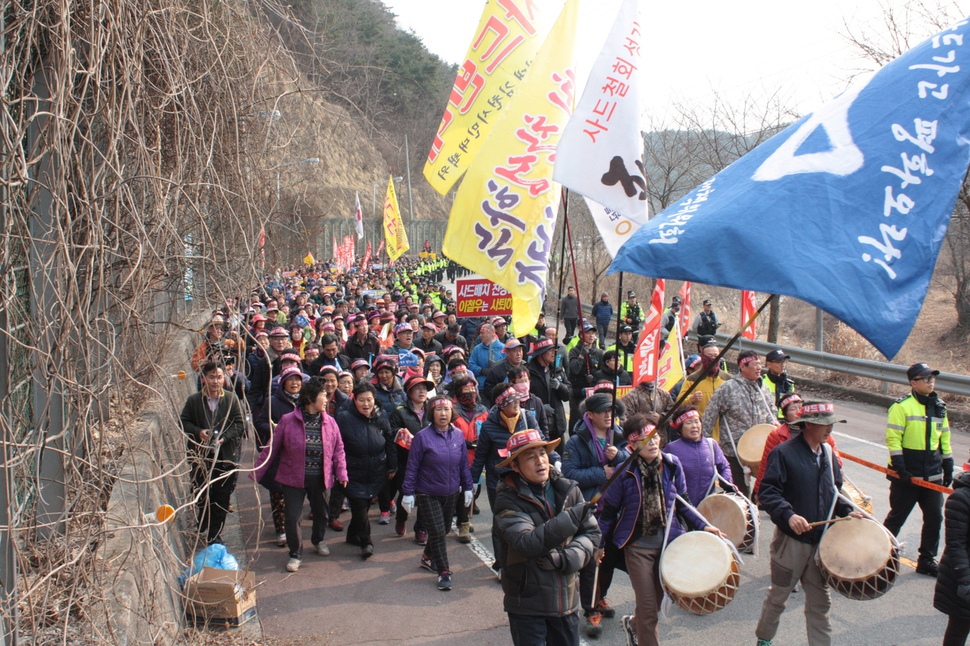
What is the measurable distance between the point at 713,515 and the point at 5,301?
4.79m

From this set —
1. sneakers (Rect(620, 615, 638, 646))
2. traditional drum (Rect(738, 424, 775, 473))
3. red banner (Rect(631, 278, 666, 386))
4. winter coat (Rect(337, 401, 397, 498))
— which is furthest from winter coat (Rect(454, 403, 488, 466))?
sneakers (Rect(620, 615, 638, 646))

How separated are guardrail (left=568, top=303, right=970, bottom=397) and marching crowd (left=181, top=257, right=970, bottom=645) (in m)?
5.71

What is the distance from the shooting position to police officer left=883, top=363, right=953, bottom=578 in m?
7.01

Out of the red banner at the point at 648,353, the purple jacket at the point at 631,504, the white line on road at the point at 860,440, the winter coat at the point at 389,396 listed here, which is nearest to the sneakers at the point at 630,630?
the purple jacket at the point at 631,504

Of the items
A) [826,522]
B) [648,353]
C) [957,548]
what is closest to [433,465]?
[826,522]

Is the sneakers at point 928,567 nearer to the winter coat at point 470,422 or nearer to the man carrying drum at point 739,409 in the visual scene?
the man carrying drum at point 739,409

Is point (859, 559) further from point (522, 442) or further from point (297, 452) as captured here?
point (297, 452)

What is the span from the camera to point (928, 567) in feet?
23.0

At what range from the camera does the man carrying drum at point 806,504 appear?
5.32 metres

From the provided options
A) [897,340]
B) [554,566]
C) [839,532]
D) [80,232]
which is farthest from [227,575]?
[897,340]

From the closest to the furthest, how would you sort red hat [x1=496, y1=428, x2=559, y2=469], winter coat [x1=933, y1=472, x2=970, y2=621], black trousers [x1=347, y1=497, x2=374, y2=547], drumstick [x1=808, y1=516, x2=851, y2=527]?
red hat [x1=496, y1=428, x2=559, y2=469]
winter coat [x1=933, y1=472, x2=970, y2=621]
drumstick [x1=808, y1=516, x2=851, y2=527]
black trousers [x1=347, y1=497, x2=374, y2=547]

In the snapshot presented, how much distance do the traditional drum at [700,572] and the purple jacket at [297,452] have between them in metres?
3.46

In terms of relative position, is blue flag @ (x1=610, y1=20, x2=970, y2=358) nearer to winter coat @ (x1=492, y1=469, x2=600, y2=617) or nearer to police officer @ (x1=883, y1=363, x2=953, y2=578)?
winter coat @ (x1=492, y1=469, x2=600, y2=617)

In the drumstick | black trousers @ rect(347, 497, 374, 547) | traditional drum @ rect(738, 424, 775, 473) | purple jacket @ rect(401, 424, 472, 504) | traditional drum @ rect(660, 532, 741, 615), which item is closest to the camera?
traditional drum @ rect(660, 532, 741, 615)
